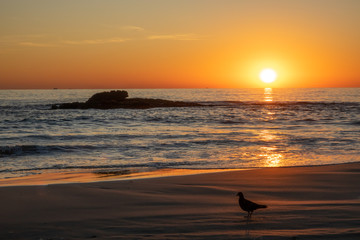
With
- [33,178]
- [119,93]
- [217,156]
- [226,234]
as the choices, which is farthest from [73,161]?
[119,93]

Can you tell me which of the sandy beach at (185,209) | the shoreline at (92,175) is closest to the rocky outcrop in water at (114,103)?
the shoreline at (92,175)

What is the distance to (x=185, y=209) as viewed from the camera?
6.85 metres


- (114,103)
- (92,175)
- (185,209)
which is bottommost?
(92,175)

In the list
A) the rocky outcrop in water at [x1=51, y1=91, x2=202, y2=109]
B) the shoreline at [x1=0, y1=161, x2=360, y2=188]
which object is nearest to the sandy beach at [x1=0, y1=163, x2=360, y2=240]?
the shoreline at [x1=0, y1=161, x2=360, y2=188]

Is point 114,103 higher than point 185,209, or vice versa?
point 114,103

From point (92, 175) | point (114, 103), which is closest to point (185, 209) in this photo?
point (92, 175)

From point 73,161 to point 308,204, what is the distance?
30.1 ft

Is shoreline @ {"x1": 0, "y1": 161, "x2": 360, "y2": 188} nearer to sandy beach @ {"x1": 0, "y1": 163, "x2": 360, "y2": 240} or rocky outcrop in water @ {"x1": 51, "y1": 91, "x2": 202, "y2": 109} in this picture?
sandy beach @ {"x1": 0, "y1": 163, "x2": 360, "y2": 240}

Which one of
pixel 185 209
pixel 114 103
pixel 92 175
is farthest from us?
pixel 114 103

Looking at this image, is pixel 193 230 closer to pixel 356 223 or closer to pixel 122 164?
pixel 356 223

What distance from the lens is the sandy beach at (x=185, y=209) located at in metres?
5.62

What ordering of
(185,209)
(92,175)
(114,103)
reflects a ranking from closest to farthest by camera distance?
(185,209) < (92,175) < (114,103)

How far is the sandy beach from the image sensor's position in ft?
18.4

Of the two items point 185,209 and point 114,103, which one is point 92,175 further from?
point 114,103
